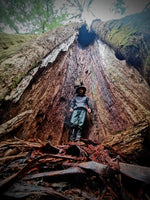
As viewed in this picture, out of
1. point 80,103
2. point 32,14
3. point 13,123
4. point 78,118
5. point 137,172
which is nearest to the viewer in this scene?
point 137,172

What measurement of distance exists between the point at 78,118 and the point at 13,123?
76.3 inches

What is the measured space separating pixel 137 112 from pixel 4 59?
3.68 meters

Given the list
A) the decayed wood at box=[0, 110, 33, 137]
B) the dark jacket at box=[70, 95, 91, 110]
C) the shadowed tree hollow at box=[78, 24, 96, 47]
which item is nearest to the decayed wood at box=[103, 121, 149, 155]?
the dark jacket at box=[70, 95, 91, 110]

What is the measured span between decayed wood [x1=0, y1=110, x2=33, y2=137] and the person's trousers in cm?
150

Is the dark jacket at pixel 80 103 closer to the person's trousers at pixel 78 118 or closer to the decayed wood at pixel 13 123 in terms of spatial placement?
the person's trousers at pixel 78 118

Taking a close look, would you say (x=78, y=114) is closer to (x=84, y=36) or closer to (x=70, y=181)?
(x=70, y=181)

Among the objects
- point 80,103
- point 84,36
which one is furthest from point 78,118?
point 84,36

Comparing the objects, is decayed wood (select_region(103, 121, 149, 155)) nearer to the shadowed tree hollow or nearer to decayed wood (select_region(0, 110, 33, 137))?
decayed wood (select_region(0, 110, 33, 137))

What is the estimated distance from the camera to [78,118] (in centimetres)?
314

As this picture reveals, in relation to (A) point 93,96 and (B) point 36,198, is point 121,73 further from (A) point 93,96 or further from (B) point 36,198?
(B) point 36,198

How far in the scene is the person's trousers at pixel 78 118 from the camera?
3.04 metres

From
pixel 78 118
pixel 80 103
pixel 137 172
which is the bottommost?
pixel 137 172

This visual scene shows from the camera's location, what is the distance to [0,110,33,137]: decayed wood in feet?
4.84

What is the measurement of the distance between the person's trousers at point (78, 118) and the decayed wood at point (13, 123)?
1504mm
